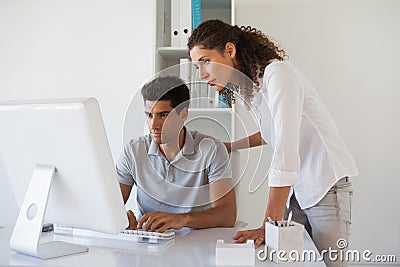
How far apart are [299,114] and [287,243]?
39 cm

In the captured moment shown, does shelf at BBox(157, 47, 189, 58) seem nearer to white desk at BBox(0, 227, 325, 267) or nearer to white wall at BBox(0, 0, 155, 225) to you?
white wall at BBox(0, 0, 155, 225)

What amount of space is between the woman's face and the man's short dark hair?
0.12 metres

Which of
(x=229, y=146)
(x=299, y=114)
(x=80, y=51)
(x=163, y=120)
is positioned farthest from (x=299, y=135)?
(x=80, y=51)

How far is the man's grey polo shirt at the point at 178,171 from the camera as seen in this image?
1761mm

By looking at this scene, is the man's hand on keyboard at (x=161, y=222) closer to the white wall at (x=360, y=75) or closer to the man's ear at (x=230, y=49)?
the man's ear at (x=230, y=49)

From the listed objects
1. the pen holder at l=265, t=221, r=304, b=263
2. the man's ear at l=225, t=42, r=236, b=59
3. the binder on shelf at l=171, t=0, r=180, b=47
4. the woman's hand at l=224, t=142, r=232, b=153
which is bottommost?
the pen holder at l=265, t=221, r=304, b=263

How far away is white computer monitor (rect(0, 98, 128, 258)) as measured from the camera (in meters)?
1.08

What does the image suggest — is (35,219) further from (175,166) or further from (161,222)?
(175,166)

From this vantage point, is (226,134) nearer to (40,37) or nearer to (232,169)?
(232,169)

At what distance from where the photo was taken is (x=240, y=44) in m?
1.61

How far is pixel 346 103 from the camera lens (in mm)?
2576

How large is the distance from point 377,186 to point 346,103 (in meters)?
0.46

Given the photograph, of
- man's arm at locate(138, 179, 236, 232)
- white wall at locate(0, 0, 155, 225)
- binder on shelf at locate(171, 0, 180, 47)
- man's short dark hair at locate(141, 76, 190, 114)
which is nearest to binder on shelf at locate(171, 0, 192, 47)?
binder on shelf at locate(171, 0, 180, 47)

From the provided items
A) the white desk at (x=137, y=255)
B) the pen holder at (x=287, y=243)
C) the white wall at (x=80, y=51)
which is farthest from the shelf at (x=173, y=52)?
the pen holder at (x=287, y=243)
